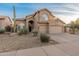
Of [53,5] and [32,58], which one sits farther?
[53,5]

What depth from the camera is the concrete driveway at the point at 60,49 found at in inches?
169

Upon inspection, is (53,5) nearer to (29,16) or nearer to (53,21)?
(53,21)

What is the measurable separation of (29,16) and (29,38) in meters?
0.61

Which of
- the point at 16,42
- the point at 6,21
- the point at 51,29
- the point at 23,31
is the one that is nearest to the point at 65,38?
the point at 51,29

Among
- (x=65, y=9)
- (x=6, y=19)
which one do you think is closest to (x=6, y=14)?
(x=6, y=19)

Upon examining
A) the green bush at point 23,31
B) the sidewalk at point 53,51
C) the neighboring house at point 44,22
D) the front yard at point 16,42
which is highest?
the neighboring house at point 44,22

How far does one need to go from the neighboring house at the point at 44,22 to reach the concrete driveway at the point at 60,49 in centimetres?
22

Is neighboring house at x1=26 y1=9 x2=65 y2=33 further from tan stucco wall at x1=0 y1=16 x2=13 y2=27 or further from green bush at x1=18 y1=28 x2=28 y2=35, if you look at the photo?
tan stucco wall at x1=0 y1=16 x2=13 y2=27

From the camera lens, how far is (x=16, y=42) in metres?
4.65

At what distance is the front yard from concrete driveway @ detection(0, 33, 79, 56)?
0.58ft

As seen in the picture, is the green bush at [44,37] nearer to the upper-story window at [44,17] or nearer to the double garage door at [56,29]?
the double garage door at [56,29]

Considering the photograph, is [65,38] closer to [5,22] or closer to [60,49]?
[60,49]

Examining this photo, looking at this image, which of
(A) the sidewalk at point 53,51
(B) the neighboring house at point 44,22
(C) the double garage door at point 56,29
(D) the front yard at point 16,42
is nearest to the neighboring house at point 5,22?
(D) the front yard at point 16,42

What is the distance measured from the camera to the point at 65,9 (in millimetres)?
4621
